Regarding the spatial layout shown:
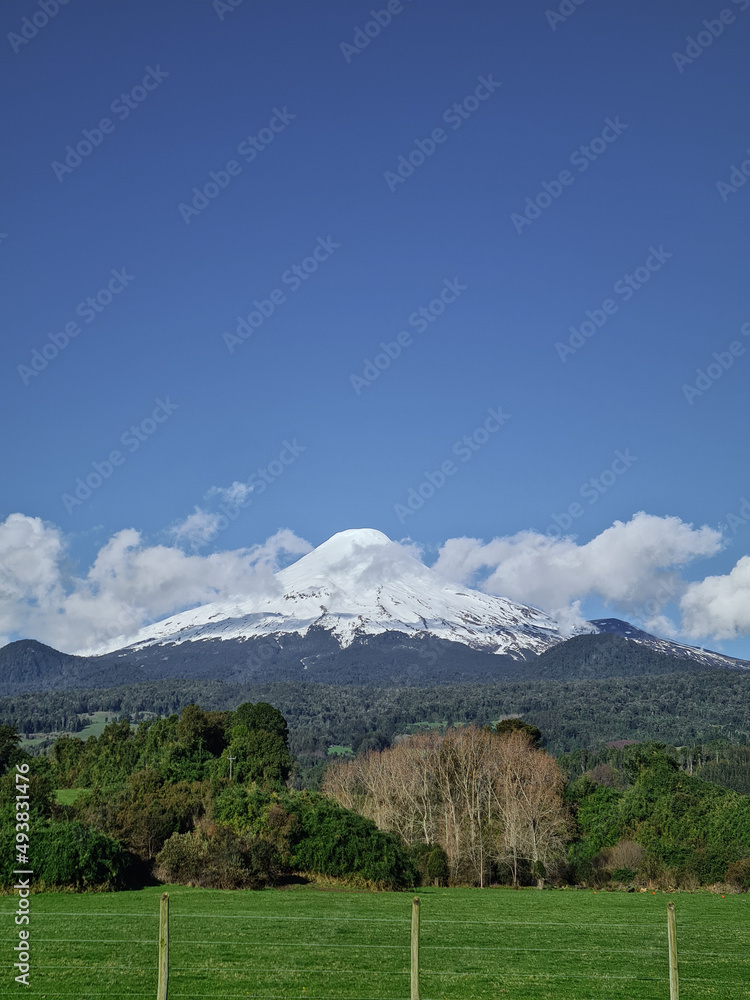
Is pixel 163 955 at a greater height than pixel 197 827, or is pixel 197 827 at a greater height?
pixel 163 955

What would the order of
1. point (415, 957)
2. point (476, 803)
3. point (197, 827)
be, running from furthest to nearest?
1. point (476, 803)
2. point (197, 827)
3. point (415, 957)

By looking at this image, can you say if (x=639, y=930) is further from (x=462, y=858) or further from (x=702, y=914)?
(x=462, y=858)

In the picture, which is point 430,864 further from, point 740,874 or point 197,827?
point 740,874

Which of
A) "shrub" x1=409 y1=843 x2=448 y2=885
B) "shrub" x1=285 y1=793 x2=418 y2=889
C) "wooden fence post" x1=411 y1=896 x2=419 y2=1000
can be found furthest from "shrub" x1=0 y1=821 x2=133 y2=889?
"wooden fence post" x1=411 y1=896 x2=419 y2=1000

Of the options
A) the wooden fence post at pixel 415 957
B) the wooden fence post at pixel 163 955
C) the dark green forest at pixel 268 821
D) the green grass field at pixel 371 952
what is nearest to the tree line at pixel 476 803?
the dark green forest at pixel 268 821

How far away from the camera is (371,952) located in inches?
771

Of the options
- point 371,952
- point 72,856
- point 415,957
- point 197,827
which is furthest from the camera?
point 197,827

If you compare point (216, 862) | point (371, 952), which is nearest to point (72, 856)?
point (216, 862)

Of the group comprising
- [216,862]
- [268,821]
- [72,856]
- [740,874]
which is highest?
[72,856]

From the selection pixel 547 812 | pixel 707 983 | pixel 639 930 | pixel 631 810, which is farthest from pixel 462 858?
pixel 707 983

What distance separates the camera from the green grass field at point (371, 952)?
52.1 ft

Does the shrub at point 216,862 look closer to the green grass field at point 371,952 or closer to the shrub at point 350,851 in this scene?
the shrub at point 350,851

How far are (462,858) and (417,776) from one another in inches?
363

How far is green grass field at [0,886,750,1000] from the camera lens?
1588 cm
